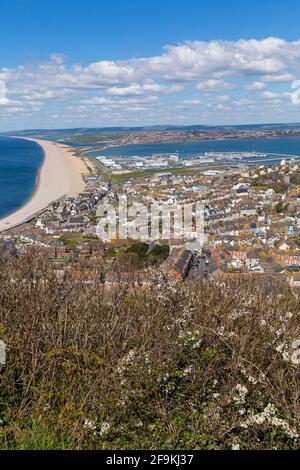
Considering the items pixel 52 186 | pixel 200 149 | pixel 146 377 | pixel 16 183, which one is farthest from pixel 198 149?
pixel 146 377

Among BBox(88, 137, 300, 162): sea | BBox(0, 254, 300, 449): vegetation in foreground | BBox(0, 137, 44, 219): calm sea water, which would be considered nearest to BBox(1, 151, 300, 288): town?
BBox(0, 254, 300, 449): vegetation in foreground

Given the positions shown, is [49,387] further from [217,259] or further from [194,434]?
[217,259]

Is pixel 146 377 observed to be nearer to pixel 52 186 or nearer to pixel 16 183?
pixel 52 186

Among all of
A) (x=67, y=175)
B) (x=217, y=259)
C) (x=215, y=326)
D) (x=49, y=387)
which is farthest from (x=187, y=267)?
(x=67, y=175)

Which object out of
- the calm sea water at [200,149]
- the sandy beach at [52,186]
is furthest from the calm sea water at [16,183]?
the calm sea water at [200,149]

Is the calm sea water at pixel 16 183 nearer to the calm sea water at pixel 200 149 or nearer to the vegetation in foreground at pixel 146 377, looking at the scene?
the calm sea water at pixel 200 149
